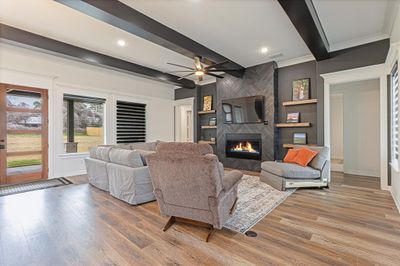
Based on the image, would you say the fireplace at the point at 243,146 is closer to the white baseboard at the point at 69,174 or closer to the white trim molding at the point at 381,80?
the white trim molding at the point at 381,80

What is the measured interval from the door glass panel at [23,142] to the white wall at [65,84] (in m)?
0.26

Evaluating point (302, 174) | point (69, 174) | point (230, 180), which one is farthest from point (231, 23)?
point (69, 174)

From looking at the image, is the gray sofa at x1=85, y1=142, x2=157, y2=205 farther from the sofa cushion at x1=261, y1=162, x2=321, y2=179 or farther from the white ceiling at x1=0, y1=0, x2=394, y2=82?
the sofa cushion at x1=261, y1=162, x2=321, y2=179

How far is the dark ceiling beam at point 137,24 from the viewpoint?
273 centimetres

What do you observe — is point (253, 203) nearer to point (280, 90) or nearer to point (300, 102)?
point (300, 102)

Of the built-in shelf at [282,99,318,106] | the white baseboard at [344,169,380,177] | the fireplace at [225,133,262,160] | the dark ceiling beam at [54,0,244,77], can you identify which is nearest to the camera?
the dark ceiling beam at [54,0,244,77]

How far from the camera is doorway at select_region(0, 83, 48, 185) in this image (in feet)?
14.5

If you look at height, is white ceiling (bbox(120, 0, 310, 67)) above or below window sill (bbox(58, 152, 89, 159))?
above

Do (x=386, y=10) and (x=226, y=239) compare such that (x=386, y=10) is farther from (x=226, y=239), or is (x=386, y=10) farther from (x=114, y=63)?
(x=114, y=63)

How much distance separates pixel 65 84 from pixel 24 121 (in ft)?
4.28

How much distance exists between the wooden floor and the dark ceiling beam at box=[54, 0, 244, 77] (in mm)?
2905

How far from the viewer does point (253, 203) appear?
3.27m

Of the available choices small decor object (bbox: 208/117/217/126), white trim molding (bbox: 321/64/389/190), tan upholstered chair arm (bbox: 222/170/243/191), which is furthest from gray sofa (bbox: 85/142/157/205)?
white trim molding (bbox: 321/64/389/190)

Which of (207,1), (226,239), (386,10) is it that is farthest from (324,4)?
(226,239)
